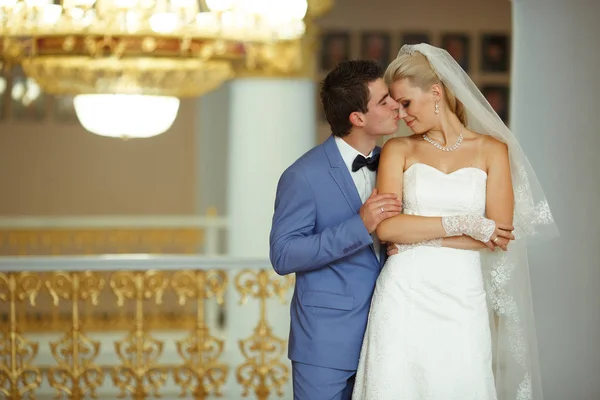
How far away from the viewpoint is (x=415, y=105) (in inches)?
152

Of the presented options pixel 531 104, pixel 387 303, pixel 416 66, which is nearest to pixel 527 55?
pixel 531 104

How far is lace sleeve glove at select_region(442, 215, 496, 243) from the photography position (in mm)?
3697

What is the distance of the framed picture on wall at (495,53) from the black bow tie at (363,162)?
402 inches

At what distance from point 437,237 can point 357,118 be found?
580 millimetres

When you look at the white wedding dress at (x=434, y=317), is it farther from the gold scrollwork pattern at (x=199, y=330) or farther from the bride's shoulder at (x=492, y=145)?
the gold scrollwork pattern at (x=199, y=330)

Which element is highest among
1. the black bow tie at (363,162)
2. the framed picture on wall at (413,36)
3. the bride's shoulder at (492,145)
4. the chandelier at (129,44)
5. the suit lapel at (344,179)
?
the framed picture on wall at (413,36)

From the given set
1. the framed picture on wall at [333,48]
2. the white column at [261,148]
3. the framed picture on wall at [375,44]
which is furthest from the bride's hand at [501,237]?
the framed picture on wall at [375,44]

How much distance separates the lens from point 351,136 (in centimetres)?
402

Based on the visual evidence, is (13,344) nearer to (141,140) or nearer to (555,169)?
(555,169)

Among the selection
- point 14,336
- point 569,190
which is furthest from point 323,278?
point 14,336

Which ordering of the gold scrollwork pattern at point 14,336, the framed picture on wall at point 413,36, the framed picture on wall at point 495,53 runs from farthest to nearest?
1. the framed picture on wall at point 495,53
2. the framed picture on wall at point 413,36
3. the gold scrollwork pattern at point 14,336

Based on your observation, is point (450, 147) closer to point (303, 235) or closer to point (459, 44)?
point (303, 235)

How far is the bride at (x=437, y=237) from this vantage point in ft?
12.3

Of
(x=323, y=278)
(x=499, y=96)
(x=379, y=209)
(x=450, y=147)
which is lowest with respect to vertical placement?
(x=323, y=278)
